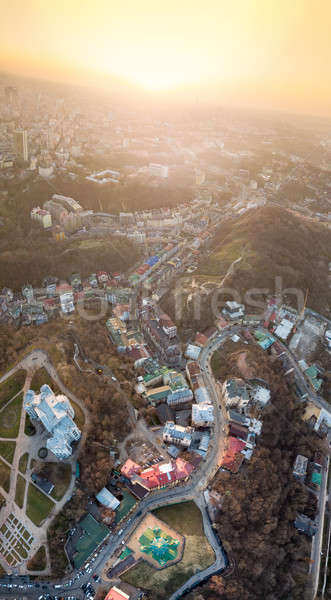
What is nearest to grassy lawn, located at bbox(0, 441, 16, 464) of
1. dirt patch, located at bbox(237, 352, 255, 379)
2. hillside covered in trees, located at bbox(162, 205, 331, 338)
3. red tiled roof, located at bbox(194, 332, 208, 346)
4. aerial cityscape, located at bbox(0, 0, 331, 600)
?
aerial cityscape, located at bbox(0, 0, 331, 600)

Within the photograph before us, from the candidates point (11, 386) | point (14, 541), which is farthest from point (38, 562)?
point (11, 386)

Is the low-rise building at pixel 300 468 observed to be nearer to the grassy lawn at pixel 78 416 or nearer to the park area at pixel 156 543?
the park area at pixel 156 543

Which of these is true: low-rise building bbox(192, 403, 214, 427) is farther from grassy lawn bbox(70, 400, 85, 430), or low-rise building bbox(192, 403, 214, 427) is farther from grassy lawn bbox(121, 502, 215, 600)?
grassy lawn bbox(70, 400, 85, 430)

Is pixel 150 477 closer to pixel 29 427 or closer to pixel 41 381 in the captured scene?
pixel 29 427

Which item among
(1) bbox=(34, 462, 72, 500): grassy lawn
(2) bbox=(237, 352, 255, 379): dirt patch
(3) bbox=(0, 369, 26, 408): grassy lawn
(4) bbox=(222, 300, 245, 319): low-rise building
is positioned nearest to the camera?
(1) bbox=(34, 462, 72, 500): grassy lawn

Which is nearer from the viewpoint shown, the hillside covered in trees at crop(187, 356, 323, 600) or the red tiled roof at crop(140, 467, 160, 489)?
the hillside covered in trees at crop(187, 356, 323, 600)

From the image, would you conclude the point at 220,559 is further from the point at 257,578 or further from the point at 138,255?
the point at 138,255
